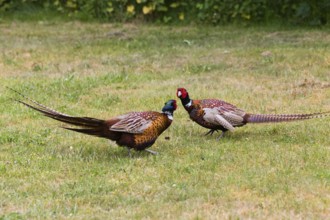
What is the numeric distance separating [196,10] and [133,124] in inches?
385

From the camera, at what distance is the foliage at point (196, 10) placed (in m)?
15.2

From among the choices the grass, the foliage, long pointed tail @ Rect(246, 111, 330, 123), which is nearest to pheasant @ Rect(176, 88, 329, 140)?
long pointed tail @ Rect(246, 111, 330, 123)

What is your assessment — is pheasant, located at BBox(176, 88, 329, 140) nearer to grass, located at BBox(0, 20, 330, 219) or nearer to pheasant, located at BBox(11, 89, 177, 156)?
grass, located at BBox(0, 20, 330, 219)

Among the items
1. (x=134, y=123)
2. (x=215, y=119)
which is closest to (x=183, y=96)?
(x=215, y=119)

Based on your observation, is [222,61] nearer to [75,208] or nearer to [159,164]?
[159,164]

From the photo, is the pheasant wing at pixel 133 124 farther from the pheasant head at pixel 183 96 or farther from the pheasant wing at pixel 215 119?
the pheasant wing at pixel 215 119

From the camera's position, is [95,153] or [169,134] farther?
[169,134]

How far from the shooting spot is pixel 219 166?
6789 mm

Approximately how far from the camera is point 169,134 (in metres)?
8.14

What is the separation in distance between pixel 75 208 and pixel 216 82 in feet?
17.7

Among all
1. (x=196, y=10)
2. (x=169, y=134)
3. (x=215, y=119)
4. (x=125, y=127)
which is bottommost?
(x=169, y=134)

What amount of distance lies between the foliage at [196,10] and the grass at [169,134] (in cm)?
77

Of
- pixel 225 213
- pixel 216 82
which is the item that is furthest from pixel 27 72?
pixel 225 213

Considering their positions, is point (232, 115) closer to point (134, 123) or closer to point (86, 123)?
point (134, 123)
